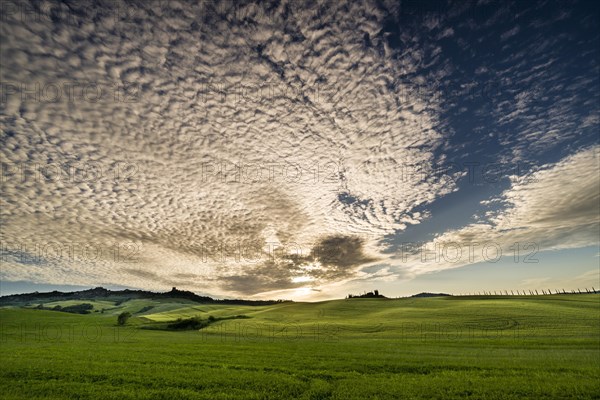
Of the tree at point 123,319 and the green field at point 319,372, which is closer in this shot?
the green field at point 319,372

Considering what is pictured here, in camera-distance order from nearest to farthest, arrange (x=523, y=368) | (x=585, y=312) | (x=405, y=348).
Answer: (x=523, y=368) → (x=405, y=348) → (x=585, y=312)

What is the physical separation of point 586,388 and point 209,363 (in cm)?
2607

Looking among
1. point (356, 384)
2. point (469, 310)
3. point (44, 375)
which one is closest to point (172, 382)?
→ point (44, 375)

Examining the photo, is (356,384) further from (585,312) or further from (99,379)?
(585,312)

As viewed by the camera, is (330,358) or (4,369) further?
→ (330,358)

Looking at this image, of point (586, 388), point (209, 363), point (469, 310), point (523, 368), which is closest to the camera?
point (586, 388)

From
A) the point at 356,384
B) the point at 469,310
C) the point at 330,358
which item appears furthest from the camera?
the point at 469,310

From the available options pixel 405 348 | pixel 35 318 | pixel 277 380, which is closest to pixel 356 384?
pixel 277 380

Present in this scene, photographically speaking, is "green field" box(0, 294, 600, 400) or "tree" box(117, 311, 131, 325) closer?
"green field" box(0, 294, 600, 400)

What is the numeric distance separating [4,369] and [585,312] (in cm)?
9254

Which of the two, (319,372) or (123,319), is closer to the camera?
(319,372)

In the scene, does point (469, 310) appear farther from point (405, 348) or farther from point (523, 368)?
point (523, 368)

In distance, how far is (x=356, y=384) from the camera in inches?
789

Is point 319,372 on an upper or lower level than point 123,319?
upper
